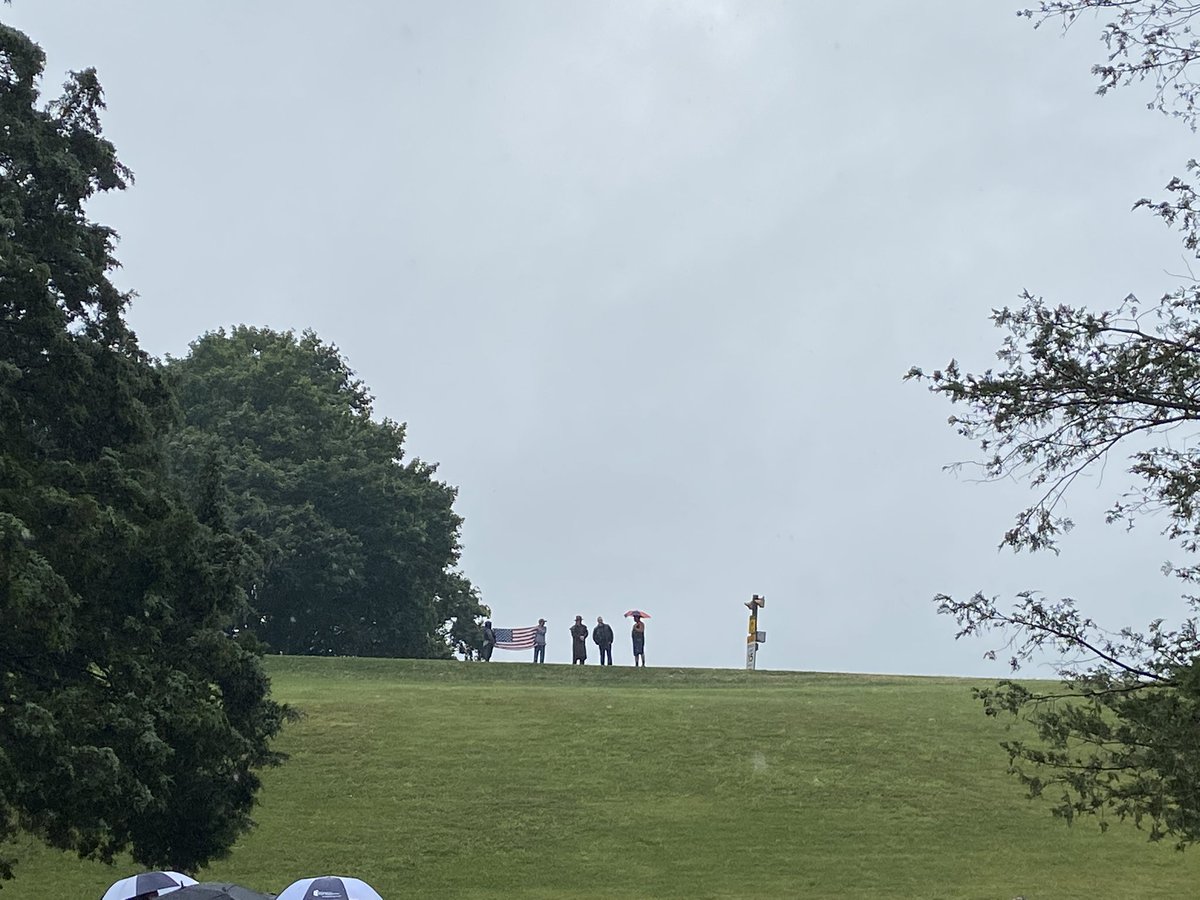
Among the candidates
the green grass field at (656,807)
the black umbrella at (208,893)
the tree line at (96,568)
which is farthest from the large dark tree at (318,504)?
the black umbrella at (208,893)

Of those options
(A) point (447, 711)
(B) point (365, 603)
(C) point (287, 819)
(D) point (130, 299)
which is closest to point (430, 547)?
(B) point (365, 603)

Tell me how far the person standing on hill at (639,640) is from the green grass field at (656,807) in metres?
8.41

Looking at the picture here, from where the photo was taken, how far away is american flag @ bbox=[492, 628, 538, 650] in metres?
46.8

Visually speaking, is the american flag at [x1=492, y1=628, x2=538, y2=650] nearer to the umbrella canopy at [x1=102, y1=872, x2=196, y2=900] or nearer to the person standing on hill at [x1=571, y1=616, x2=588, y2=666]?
the person standing on hill at [x1=571, y1=616, x2=588, y2=666]

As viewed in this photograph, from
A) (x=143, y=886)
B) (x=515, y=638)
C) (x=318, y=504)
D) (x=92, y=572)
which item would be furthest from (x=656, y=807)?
(x=318, y=504)

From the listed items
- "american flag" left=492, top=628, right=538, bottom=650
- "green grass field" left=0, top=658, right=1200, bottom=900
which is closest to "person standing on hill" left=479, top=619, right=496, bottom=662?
"american flag" left=492, top=628, right=538, bottom=650

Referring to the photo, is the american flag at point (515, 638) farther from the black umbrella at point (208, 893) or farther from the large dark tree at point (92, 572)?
the black umbrella at point (208, 893)

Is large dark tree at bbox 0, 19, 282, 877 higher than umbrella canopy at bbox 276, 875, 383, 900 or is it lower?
higher

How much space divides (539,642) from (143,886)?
112 feet

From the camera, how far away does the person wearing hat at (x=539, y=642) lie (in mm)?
46219

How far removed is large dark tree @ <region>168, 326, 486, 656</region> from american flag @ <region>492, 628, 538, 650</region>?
8406 millimetres

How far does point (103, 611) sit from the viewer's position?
1770 centimetres

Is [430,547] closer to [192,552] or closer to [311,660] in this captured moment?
[311,660]

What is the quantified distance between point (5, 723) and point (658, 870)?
11129 millimetres
